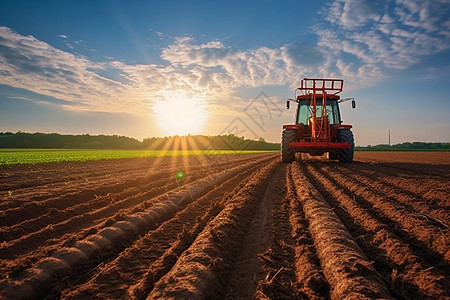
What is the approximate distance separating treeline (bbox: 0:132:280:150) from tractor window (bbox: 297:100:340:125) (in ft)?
165

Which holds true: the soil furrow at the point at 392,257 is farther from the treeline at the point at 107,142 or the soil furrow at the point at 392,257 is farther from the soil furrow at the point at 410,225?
the treeline at the point at 107,142

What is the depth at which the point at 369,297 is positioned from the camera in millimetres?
2412

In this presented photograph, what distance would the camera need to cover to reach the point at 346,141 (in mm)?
13953

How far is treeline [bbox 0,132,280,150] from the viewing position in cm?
7012

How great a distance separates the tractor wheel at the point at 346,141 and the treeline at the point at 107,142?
5172cm

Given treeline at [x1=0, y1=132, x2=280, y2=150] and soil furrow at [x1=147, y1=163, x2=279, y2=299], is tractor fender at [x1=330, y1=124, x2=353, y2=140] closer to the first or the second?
soil furrow at [x1=147, y1=163, x2=279, y2=299]

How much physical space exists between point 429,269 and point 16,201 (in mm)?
7610

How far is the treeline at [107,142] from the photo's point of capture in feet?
230

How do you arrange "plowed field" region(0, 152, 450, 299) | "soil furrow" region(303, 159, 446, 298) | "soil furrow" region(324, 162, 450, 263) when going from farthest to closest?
"soil furrow" region(324, 162, 450, 263)
"plowed field" region(0, 152, 450, 299)
"soil furrow" region(303, 159, 446, 298)

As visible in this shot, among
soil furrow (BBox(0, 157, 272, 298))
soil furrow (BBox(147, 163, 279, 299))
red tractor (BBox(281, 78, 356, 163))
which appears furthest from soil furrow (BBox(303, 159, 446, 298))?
red tractor (BBox(281, 78, 356, 163))

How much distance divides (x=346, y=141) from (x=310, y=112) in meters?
2.58

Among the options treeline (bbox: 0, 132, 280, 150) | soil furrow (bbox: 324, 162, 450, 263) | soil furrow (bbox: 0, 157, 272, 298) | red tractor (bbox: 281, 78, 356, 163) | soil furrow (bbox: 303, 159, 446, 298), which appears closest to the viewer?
soil furrow (bbox: 303, 159, 446, 298)

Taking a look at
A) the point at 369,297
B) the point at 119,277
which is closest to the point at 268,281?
the point at 369,297

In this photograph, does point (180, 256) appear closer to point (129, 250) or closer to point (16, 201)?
point (129, 250)
